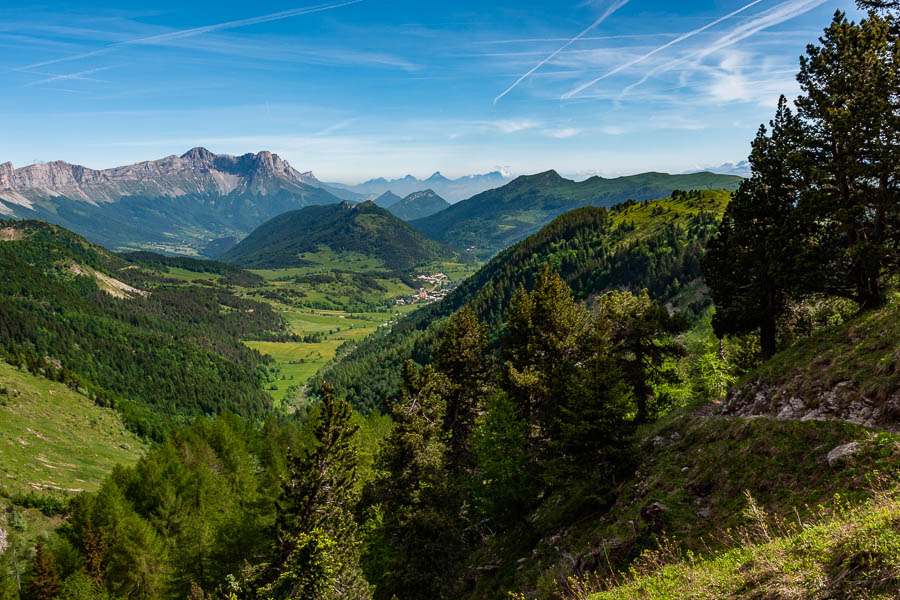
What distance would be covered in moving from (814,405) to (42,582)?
187 ft

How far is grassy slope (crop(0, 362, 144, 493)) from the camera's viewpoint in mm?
63759

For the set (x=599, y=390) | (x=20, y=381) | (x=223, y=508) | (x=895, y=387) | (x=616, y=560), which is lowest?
(x=223, y=508)

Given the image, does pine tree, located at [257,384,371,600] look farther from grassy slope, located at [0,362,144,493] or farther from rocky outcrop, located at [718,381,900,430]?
grassy slope, located at [0,362,144,493]

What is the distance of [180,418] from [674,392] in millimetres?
189665

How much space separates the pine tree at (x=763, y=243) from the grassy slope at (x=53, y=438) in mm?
84595

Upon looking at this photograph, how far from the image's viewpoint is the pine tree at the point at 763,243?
25625 millimetres

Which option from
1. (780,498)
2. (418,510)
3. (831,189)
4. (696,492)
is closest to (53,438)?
(418,510)

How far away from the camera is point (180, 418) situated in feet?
561

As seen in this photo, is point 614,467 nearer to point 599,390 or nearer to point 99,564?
point 599,390

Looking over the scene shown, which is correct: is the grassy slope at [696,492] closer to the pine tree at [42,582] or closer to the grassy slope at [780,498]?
the grassy slope at [780,498]

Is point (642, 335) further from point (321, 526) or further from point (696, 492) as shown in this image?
point (321, 526)

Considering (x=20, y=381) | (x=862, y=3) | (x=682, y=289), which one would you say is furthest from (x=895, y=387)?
(x=20, y=381)

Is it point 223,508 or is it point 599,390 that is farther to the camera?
point 223,508

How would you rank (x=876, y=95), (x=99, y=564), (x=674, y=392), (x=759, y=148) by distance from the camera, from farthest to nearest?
(x=99, y=564) → (x=674, y=392) → (x=759, y=148) → (x=876, y=95)
